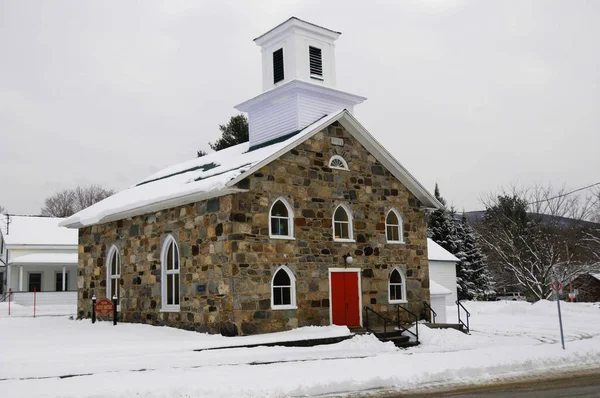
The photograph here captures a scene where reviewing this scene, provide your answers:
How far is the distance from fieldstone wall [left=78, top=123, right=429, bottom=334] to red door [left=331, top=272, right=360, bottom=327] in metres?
0.30

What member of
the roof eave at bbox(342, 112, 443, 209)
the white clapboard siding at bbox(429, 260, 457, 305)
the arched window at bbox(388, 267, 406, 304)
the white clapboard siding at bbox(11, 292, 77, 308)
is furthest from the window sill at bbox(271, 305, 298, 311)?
the white clapboard siding at bbox(11, 292, 77, 308)

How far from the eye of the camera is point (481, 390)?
11.5 m

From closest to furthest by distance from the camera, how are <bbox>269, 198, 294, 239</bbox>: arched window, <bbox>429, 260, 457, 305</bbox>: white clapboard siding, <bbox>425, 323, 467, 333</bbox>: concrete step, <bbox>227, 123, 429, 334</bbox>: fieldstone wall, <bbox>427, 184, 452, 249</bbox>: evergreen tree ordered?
<bbox>227, 123, 429, 334</bbox>: fieldstone wall < <bbox>269, 198, 294, 239</bbox>: arched window < <bbox>425, 323, 467, 333</bbox>: concrete step < <bbox>429, 260, 457, 305</bbox>: white clapboard siding < <bbox>427, 184, 452, 249</bbox>: evergreen tree

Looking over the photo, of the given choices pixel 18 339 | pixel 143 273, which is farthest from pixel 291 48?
pixel 18 339

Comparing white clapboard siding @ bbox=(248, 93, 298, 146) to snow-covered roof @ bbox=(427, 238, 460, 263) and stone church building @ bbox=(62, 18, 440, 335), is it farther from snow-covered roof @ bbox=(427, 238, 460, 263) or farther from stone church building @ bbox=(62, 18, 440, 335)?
snow-covered roof @ bbox=(427, 238, 460, 263)

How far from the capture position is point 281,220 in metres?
18.3

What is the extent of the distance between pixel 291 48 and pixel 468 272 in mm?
35625

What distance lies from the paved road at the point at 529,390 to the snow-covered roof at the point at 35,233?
109 ft

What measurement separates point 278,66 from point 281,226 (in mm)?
6949

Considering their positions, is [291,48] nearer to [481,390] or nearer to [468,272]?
[481,390]

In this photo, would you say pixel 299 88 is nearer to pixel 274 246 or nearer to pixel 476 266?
pixel 274 246

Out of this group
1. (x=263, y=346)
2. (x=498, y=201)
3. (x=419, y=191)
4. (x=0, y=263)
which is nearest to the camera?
(x=263, y=346)

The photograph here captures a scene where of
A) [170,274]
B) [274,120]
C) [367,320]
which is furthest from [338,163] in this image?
[170,274]

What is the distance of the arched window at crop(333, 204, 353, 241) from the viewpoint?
64.4 ft
